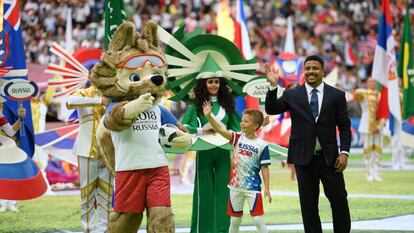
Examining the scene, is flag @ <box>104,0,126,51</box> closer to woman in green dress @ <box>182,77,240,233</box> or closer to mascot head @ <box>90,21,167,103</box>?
mascot head @ <box>90,21,167,103</box>

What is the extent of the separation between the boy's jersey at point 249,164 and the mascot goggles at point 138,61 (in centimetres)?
150

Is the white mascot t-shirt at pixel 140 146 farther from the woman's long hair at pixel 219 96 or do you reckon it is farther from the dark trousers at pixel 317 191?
the woman's long hair at pixel 219 96

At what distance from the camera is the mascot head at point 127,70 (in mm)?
7387

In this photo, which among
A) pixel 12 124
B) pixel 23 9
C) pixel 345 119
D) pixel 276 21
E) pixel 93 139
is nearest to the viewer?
pixel 345 119

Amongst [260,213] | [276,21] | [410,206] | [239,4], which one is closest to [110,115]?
[260,213]

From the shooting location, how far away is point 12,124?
10.3 metres

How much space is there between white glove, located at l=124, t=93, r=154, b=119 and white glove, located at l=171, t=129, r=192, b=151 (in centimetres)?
41

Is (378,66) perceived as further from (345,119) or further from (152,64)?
(152,64)

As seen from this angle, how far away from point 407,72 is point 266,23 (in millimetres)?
15722

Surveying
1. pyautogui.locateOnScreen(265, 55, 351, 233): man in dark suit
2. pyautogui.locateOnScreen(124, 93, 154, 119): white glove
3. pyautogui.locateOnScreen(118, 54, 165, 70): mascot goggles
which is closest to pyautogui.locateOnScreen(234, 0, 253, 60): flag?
pyautogui.locateOnScreen(265, 55, 351, 233): man in dark suit

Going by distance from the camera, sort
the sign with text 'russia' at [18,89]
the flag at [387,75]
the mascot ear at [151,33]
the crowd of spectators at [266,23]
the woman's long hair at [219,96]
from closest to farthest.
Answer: the mascot ear at [151,33] < the woman's long hair at [219,96] < the sign with text 'russia' at [18,89] < the flag at [387,75] < the crowd of spectators at [266,23]

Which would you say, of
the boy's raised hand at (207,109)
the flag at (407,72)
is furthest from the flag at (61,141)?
the flag at (407,72)

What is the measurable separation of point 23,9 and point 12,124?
17.6m

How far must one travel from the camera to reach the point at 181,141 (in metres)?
7.38
